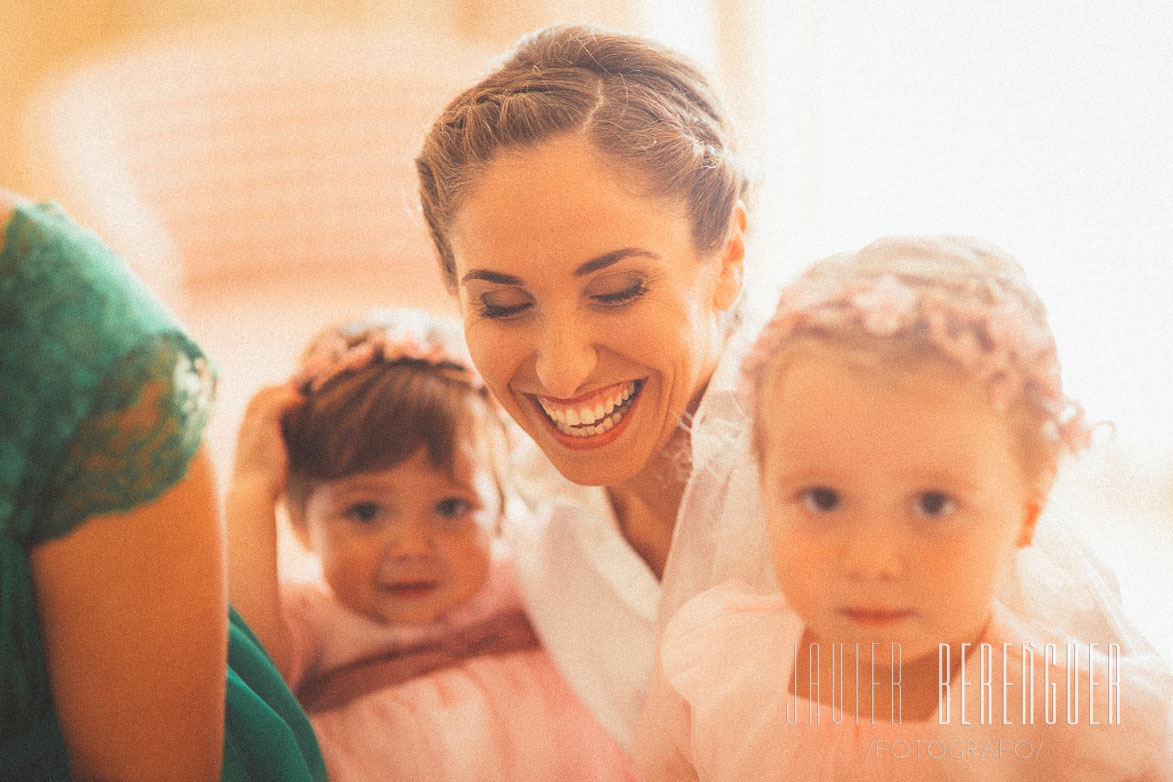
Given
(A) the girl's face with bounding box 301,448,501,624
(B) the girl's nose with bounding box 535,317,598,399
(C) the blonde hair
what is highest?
(C) the blonde hair

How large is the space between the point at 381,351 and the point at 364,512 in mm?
202

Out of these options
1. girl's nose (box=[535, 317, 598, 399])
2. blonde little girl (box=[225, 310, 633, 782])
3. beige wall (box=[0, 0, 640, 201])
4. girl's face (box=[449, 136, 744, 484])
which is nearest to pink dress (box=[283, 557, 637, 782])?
blonde little girl (box=[225, 310, 633, 782])

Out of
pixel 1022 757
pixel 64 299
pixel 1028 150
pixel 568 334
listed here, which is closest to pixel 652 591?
pixel 568 334

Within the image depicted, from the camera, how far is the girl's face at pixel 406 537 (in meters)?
1.20

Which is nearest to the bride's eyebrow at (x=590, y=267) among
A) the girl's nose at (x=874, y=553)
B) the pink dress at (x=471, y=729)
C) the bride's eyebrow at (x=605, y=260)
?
the bride's eyebrow at (x=605, y=260)

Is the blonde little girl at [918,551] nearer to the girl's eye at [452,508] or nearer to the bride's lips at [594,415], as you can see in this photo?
the bride's lips at [594,415]

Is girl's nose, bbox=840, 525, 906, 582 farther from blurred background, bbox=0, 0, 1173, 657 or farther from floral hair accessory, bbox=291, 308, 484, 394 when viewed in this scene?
floral hair accessory, bbox=291, 308, 484, 394

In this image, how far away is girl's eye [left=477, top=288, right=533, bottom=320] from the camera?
890 millimetres

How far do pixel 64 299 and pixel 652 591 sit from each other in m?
0.63

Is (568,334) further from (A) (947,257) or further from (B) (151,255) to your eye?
(B) (151,255)

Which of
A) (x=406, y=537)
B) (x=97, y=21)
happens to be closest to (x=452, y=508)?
(x=406, y=537)

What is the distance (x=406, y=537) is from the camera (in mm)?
1196

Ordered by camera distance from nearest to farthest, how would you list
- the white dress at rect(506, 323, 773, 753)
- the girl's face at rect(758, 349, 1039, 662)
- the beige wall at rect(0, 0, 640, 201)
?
the girl's face at rect(758, 349, 1039, 662)
the white dress at rect(506, 323, 773, 753)
the beige wall at rect(0, 0, 640, 201)

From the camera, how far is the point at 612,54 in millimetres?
924
